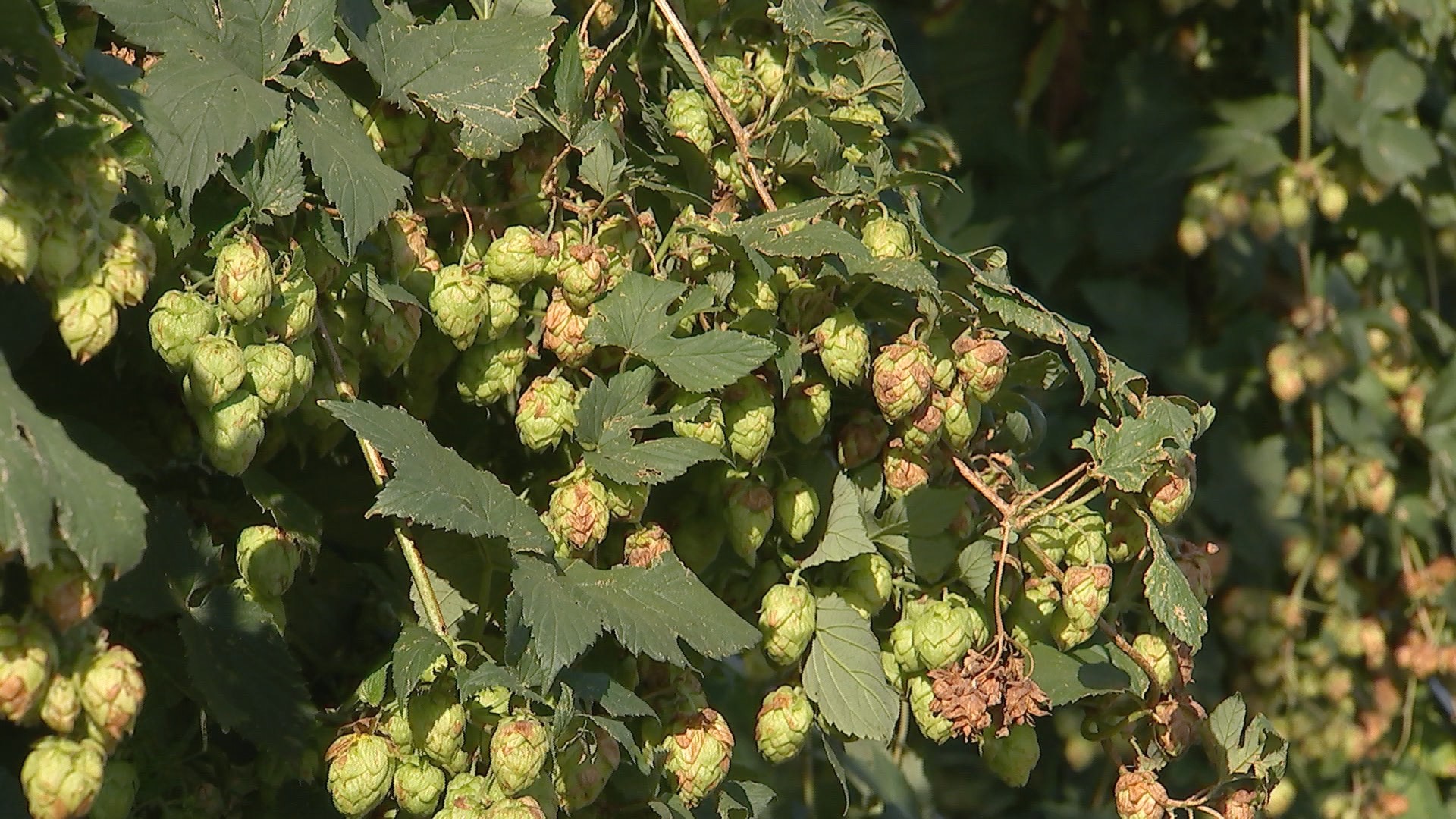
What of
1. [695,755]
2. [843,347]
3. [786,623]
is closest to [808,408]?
[843,347]

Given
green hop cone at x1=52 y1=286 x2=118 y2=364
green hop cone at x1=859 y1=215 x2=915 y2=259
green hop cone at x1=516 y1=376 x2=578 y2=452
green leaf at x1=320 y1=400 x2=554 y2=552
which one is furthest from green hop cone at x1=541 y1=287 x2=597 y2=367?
green hop cone at x1=52 y1=286 x2=118 y2=364

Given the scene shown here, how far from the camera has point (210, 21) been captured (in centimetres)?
101

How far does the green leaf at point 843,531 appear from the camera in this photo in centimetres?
121

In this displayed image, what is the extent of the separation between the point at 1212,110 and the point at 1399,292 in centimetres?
48

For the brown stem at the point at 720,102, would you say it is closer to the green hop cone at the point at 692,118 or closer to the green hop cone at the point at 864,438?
the green hop cone at the point at 692,118

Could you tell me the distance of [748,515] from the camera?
1.16 m

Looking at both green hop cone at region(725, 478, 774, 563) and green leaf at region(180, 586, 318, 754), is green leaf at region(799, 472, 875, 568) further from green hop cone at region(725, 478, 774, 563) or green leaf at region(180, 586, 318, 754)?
green leaf at region(180, 586, 318, 754)

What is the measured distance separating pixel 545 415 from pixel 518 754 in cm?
26

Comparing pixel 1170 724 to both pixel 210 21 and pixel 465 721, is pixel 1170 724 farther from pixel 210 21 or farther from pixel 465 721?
pixel 210 21

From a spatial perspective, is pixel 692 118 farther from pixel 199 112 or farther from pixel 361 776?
pixel 361 776

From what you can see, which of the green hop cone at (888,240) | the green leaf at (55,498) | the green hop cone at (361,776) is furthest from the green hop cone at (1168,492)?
the green leaf at (55,498)

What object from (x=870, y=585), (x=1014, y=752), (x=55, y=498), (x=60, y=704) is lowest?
(x=1014, y=752)

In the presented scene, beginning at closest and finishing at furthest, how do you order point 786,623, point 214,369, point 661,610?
point 214,369
point 661,610
point 786,623

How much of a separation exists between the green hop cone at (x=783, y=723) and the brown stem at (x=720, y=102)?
374 millimetres
